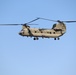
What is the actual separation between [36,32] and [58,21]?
1185 centimetres

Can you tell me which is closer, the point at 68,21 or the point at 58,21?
the point at 68,21

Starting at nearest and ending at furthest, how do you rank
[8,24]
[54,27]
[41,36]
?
[8,24], [41,36], [54,27]

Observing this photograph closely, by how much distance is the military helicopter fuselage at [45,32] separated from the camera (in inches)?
5010

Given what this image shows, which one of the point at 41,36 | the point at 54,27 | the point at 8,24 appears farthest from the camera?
the point at 54,27


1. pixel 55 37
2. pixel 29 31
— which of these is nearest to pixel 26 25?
pixel 29 31

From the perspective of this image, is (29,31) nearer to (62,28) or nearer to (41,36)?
(41,36)

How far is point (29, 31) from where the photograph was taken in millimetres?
127375

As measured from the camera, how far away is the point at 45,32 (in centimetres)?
13200

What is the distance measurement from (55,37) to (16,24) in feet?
63.6

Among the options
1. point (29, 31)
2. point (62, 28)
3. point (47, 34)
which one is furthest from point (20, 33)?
point (62, 28)

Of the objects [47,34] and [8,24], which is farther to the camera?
[47,34]

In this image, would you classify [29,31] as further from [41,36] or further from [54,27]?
[54,27]

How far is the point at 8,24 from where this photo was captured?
122250mm

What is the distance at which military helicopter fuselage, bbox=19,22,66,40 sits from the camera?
127m
